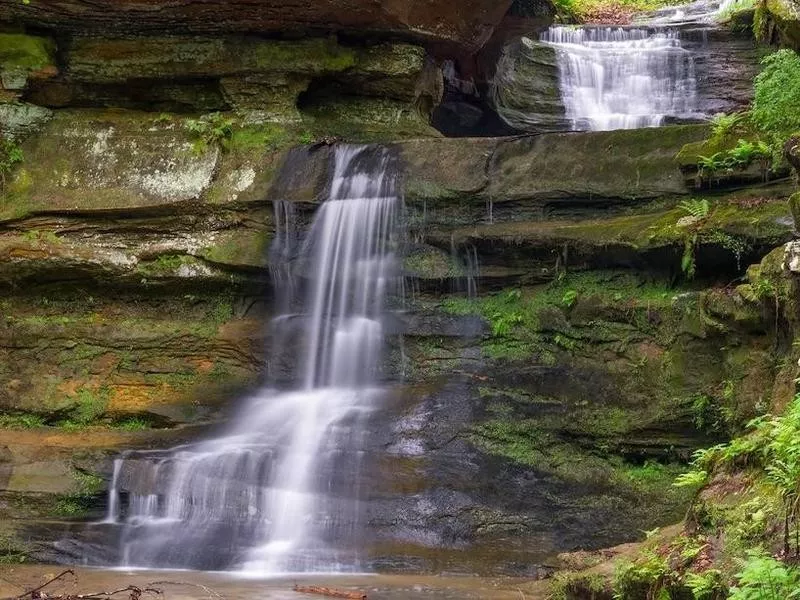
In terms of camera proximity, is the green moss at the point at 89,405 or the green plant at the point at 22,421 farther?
the green moss at the point at 89,405

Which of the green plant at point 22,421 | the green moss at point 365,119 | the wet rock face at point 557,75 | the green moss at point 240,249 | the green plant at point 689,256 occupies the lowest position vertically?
the green plant at point 22,421

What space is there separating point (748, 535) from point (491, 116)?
476 inches

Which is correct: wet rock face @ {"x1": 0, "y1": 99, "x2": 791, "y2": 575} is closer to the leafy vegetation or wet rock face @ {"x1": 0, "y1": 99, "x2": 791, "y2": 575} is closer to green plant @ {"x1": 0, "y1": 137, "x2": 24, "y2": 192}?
green plant @ {"x1": 0, "y1": 137, "x2": 24, "y2": 192}

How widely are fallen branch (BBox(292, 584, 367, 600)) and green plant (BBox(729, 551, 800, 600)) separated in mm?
3504

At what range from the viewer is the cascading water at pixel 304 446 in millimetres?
8109

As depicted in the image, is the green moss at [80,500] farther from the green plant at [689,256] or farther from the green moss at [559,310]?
the green plant at [689,256]

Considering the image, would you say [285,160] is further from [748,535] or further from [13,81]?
[748,535]

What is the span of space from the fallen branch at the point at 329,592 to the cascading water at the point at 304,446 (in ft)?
2.96

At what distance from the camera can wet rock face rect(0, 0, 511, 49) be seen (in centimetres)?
1212

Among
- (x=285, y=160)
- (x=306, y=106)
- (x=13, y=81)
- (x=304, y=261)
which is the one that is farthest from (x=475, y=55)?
(x=13, y=81)

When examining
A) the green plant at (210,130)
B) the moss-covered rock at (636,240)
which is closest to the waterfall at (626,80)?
the moss-covered rock at (636,240)

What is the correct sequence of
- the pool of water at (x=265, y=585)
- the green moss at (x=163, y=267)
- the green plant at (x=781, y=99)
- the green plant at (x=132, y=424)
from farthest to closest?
the green moss at (x=163, y=267) → the green plant at (x=132, y=424) → the green plant at (x=781, y=99) → the pool of water at (x=265, y=585)

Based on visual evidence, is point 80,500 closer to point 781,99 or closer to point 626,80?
point 781,99

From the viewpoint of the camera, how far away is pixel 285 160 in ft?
39.5
